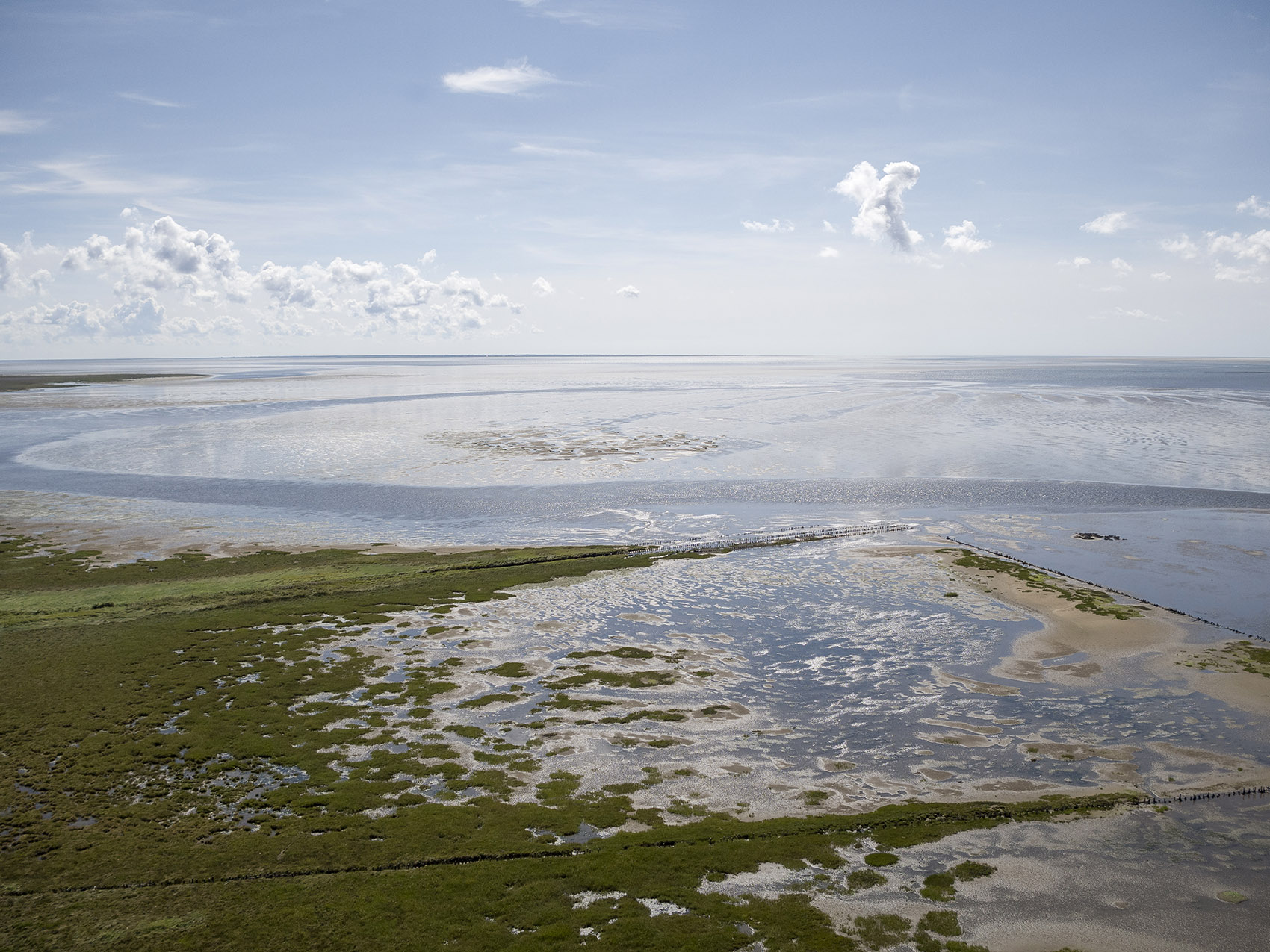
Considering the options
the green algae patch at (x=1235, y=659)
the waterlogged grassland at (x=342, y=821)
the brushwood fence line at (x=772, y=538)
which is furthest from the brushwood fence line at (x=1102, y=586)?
the waterlogged grassland at (x=342, y=821)

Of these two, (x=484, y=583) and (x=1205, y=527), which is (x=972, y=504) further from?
(x=484, y=583)

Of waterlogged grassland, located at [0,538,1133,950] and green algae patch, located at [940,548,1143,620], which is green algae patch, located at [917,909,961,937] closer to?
waterlogged grassland, located at [0,538,1133,950]

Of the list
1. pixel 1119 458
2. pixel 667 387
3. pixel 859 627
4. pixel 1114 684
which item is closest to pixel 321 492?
pixel 859 627

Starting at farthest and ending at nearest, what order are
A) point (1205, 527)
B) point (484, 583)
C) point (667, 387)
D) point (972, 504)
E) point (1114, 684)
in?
1. point (667, 387)
2. point (972, 504)
3. point (1205, 527)
4. point (484, 583)
5. point (1114, 684)

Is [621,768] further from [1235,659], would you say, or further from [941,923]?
[1235,659]

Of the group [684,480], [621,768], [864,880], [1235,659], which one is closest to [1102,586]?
[1235,659]
